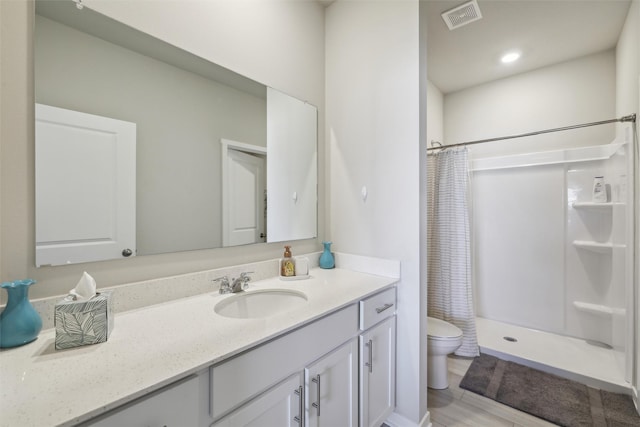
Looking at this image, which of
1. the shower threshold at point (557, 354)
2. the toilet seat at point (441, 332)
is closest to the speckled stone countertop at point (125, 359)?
the toilet seat at point (441, 332)

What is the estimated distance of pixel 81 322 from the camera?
81 centimetres

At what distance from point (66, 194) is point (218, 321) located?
0.71 meters

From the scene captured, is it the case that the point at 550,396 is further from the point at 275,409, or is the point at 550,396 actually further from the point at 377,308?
the point at 275,409

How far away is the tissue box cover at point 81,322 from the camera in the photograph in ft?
2.59

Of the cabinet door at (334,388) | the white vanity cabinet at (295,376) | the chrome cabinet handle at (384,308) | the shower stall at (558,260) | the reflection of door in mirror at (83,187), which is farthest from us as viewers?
the shower stall at (558,260)

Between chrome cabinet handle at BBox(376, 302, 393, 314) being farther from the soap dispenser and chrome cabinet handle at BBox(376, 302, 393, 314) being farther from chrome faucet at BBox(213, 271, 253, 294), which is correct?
chrome faucet at BBox(213, 271, 253, 294)

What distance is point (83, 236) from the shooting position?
1012mm

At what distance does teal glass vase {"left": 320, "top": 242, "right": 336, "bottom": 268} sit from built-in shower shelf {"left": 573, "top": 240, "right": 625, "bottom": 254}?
2358 millimetres

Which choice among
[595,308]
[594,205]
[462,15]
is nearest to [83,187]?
[462,15]

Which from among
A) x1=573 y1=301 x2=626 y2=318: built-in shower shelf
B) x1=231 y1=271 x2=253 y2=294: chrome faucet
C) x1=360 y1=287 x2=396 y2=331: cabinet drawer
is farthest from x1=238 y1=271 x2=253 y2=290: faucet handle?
x1=573 y1=301 x2=626 y2=318: built-in shower shelf

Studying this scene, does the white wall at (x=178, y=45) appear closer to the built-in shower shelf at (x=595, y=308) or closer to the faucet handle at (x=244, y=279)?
the faucet handle at (x=244, y=279)

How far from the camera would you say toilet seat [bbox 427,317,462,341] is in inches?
72.6

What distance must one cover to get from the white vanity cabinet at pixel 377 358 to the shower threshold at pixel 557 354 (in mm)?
1396

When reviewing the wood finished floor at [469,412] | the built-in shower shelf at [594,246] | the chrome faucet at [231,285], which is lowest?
the wood finished floor at [469,412]
